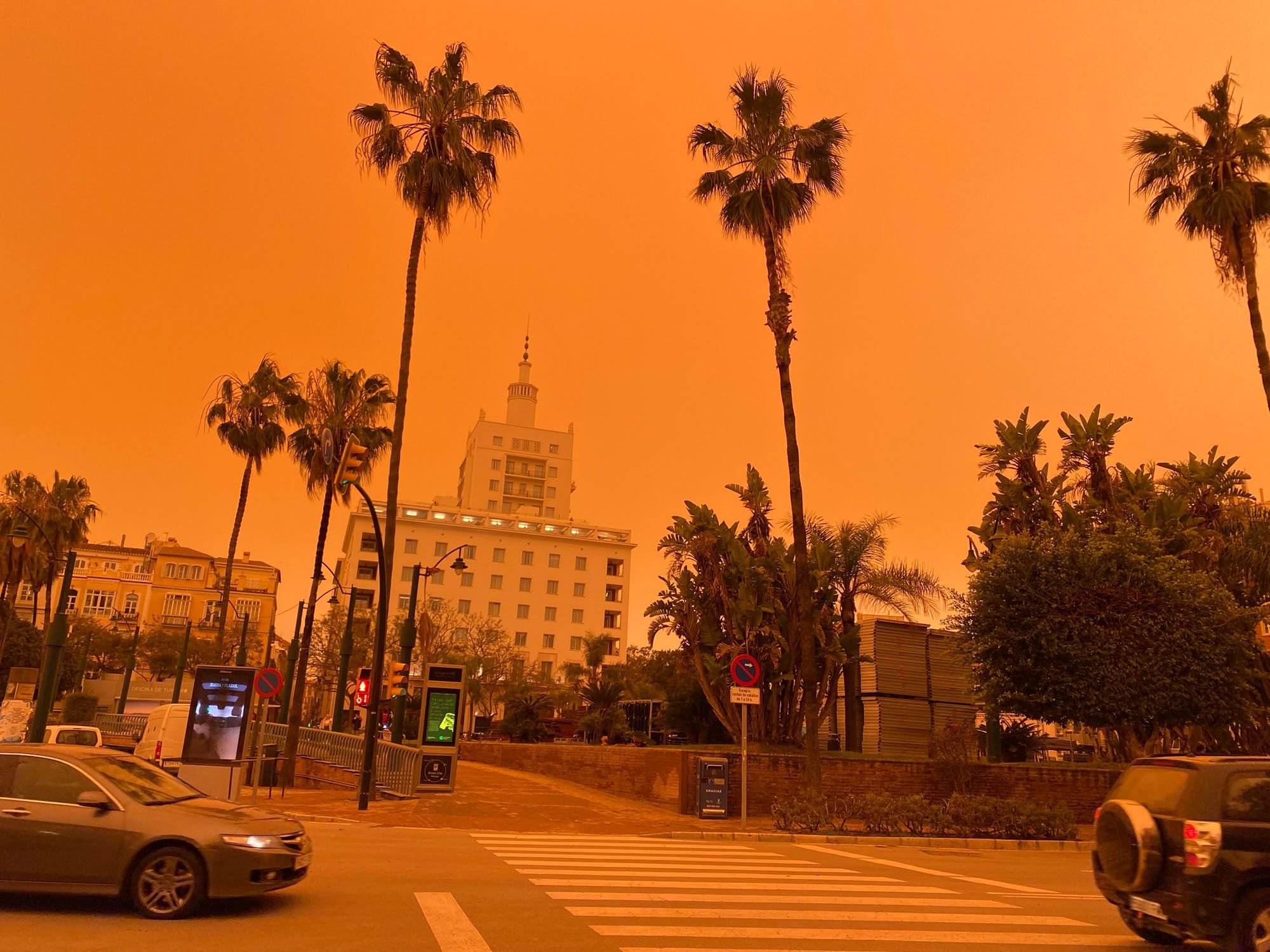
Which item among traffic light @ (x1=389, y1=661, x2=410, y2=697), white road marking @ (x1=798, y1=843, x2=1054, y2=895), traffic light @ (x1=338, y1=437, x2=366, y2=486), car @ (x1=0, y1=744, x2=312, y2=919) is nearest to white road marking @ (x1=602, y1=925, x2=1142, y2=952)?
car @ (x1=0, y1=744, x2=312, y2=919)

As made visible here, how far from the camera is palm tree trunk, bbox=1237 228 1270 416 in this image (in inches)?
919

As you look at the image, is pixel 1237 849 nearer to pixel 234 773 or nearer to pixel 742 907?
pixel 742 907

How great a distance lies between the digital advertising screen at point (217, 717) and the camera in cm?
1819

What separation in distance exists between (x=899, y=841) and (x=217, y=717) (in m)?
13.5

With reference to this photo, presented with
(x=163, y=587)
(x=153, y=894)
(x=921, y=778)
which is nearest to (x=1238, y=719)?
(x=921, y=778)

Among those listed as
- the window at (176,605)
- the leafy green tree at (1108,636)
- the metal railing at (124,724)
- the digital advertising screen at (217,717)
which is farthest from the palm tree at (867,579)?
the window at (176,605)

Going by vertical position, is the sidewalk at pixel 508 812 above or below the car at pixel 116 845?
below

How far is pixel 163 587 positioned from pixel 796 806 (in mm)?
87763

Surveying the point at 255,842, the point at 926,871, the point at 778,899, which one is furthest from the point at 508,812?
the point at 255,842

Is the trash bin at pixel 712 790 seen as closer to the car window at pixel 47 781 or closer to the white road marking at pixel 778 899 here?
the white road marking at pixel 778 899

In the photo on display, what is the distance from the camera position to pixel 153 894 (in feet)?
24.7

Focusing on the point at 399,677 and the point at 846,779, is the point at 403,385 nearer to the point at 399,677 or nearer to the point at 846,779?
the point at 399,677

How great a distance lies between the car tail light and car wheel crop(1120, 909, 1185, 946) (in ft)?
3.25

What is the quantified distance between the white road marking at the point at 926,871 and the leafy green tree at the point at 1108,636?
33.2 feet
